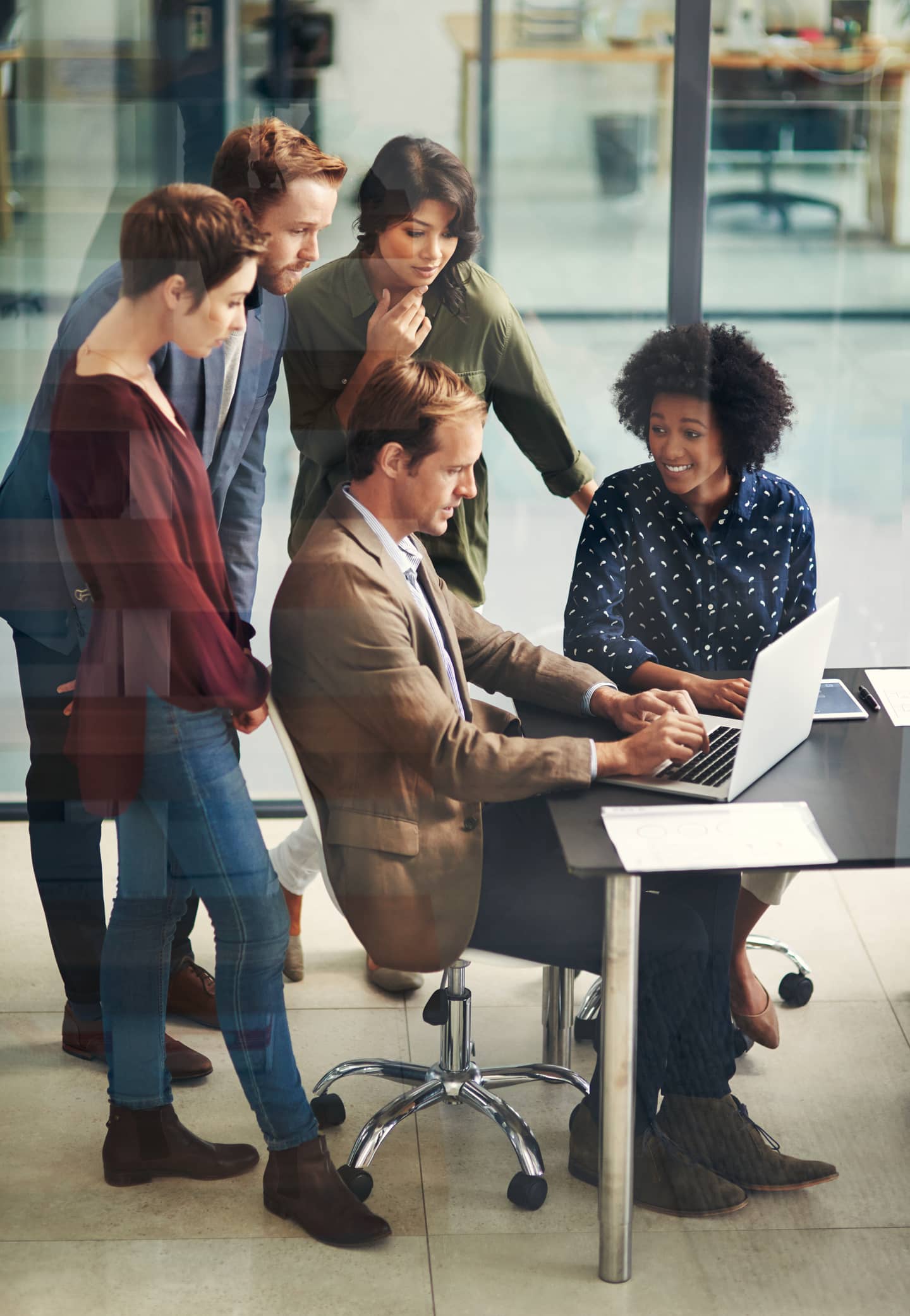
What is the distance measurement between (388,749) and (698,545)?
68 centimetres

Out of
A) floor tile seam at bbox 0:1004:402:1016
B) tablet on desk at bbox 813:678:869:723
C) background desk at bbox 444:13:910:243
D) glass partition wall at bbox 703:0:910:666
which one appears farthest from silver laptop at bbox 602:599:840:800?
background desk at bbox 444:13:910:243

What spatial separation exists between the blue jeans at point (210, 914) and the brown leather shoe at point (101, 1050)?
0.08m

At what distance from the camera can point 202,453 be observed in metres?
2.04

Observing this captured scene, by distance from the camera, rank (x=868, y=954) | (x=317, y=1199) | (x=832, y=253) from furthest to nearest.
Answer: (x=868, y=954) → (x=832, y=253) → (x=317, y=1199)

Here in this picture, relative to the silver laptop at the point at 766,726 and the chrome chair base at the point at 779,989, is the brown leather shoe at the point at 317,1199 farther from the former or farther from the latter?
the silver laptop at the point at 766,726

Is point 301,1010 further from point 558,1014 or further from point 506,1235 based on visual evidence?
point 506,1235

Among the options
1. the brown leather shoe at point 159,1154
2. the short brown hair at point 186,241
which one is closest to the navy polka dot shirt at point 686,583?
the short brown hair at point 186,241

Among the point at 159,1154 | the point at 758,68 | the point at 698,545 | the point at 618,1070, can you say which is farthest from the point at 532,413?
the point at 159,1154

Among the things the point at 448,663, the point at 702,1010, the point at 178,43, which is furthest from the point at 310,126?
the point at 702,1010

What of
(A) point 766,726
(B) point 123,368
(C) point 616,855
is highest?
(B) point 123,368

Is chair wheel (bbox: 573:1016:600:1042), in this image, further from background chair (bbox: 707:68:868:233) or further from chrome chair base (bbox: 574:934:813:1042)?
background chair (bbox: 707:68:868:233)

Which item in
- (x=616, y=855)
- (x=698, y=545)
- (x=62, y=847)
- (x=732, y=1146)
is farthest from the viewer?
(x=698, y=545)

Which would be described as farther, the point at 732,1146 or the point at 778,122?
the point at 778,122

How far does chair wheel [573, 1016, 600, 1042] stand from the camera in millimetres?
2576
